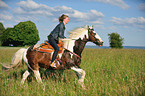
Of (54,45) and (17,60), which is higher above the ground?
(54,45)

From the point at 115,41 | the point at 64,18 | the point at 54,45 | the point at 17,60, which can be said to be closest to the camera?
the point at 54,45

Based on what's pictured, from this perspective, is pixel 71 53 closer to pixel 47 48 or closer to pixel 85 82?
pixel 47 48

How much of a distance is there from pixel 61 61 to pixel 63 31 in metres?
1.16

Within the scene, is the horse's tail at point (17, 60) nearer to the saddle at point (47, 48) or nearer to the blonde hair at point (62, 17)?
the saddle at point (47, 48)

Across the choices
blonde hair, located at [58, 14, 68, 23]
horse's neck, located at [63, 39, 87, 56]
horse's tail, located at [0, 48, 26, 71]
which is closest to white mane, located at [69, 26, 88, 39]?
horse's neck, located at [63, 39, 87, 56]

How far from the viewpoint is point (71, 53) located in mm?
4582

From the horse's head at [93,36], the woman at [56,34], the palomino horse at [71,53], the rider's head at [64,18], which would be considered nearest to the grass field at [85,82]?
the palomino horse at [71,53]

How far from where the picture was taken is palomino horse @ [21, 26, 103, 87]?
4547 millimetres

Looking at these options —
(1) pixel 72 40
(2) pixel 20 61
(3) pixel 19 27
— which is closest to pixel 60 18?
(1) pixel 72 40

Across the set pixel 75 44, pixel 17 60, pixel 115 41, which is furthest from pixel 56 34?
pixel 115 41

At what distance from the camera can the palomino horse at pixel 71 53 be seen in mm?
4547

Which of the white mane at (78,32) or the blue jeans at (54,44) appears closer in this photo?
the blue jeans at (54,44)

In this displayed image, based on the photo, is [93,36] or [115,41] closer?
[93,36]

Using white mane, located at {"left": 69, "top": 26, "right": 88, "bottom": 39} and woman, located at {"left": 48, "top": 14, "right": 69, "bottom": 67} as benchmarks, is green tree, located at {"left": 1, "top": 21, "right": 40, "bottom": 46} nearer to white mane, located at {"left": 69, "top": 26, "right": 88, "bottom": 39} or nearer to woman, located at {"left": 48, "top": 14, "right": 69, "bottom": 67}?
woman, located at {"left": 48, "top": 14, "right": 69, "bottom": 67}
